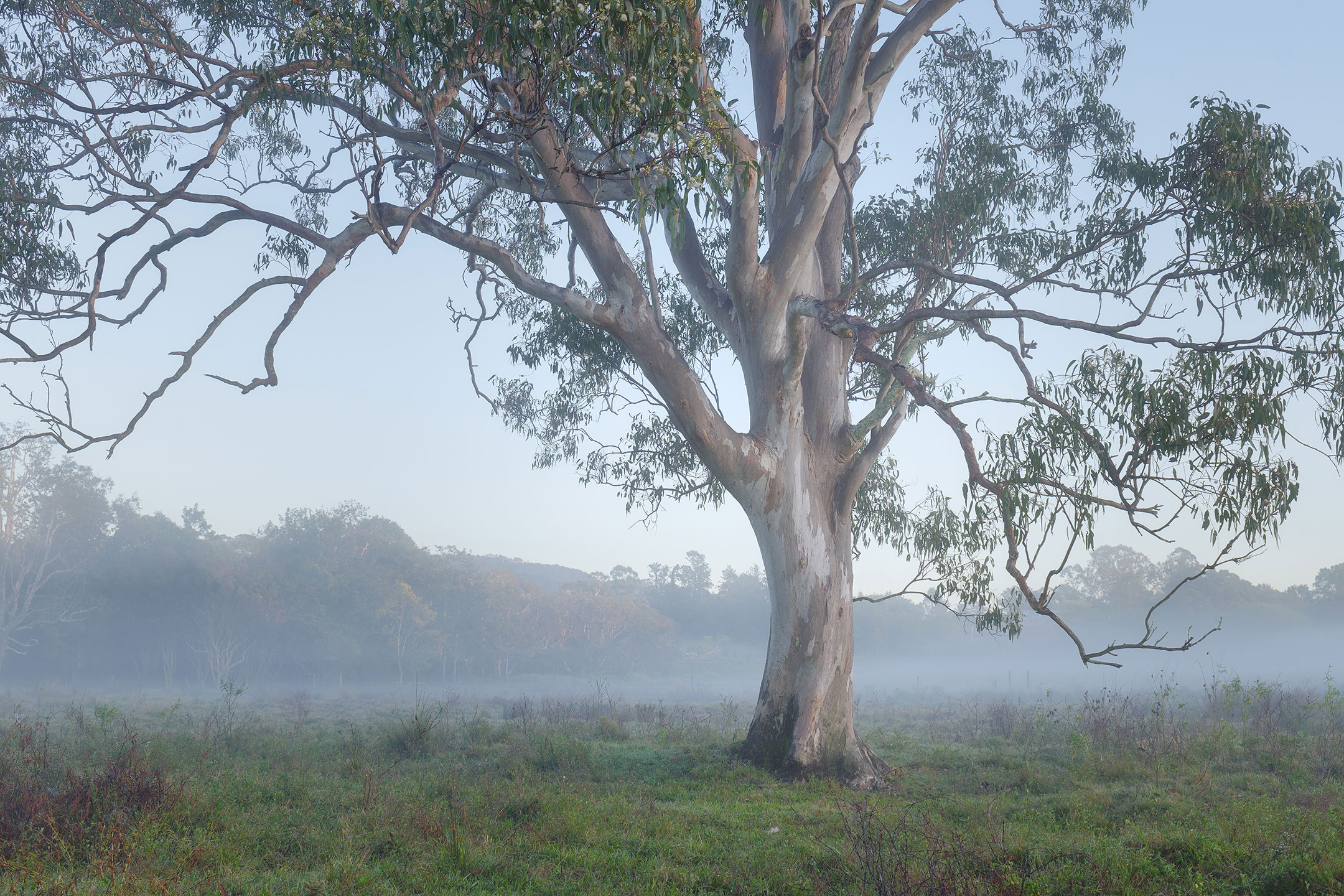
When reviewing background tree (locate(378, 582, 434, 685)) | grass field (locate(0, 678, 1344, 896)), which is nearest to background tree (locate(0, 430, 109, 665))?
background tree (locate(378, 582, 434, 685))

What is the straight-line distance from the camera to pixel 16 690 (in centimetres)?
2750

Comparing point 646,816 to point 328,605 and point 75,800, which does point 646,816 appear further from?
point 328,605

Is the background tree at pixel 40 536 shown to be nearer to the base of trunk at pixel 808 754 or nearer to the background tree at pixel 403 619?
the background tree at pixel 403 619

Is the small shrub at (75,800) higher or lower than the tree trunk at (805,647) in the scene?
lower

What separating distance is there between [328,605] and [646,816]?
35985 mm

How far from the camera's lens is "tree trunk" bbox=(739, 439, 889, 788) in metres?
7.33

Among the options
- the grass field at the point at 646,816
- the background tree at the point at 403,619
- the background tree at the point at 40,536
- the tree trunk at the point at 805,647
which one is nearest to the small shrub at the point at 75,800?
the grass field at the point at 646,816

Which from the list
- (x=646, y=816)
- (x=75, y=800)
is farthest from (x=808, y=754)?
(x=75, y=800)

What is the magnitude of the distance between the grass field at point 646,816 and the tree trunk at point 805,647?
40cm

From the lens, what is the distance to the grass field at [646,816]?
3.63 m

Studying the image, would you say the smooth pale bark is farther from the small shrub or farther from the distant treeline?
the distant treeline

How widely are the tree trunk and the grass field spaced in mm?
405

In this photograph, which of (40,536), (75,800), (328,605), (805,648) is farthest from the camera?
(328,605)

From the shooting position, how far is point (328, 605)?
3712 cm
